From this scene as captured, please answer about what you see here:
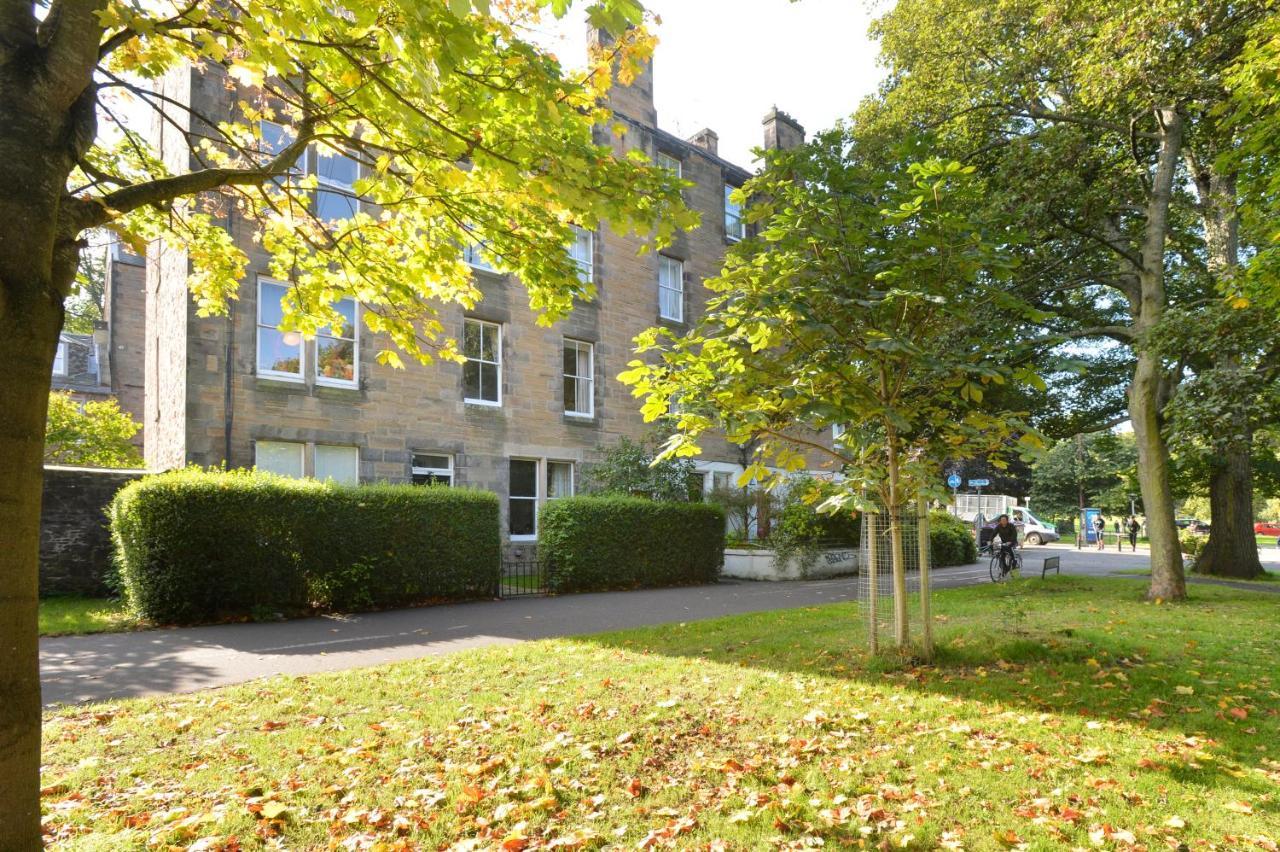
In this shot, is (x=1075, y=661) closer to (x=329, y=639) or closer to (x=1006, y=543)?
(x=329, y=639)

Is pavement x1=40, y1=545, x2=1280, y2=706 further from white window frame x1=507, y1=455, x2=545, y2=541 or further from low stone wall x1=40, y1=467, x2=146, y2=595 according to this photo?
white window frame x1=507, y1=455, x2=545, y2=541

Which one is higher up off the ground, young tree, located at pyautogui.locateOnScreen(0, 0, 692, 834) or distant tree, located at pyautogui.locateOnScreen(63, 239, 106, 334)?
distant tree, located at pyautogui.locateOnScreen(63, 239, 106, 334)

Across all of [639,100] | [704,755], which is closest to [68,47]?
[704,755]

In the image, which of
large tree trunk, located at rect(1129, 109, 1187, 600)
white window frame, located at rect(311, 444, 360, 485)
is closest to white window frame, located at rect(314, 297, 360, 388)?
white window frame, located at rect(311, 444, 360, 485)

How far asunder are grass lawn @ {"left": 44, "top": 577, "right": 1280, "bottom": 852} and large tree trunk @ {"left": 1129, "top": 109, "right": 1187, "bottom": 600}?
5.85 meters

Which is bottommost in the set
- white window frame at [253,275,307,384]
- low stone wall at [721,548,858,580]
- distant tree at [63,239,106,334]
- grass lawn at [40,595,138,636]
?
low stone wall at [721,548,858,580]

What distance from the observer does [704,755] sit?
4.29 m

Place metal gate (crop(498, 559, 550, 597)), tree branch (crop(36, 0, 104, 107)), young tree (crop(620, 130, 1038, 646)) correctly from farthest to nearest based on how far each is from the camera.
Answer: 1. metal gate (crop(498, 559, 550, 597))
2. young tree (crop(620, 130, 1038, 646))
3. tree branch (crop(36, 0, 104, 107))

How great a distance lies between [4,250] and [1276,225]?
10.8 m

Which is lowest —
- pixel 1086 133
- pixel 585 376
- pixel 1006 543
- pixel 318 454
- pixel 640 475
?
pixel 1006 543

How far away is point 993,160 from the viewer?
1298cm

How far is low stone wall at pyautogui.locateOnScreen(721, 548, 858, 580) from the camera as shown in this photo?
1744cm

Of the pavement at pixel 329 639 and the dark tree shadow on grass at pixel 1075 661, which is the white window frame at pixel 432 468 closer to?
the pavement at pixel 329 639

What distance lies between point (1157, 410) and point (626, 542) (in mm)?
10005
